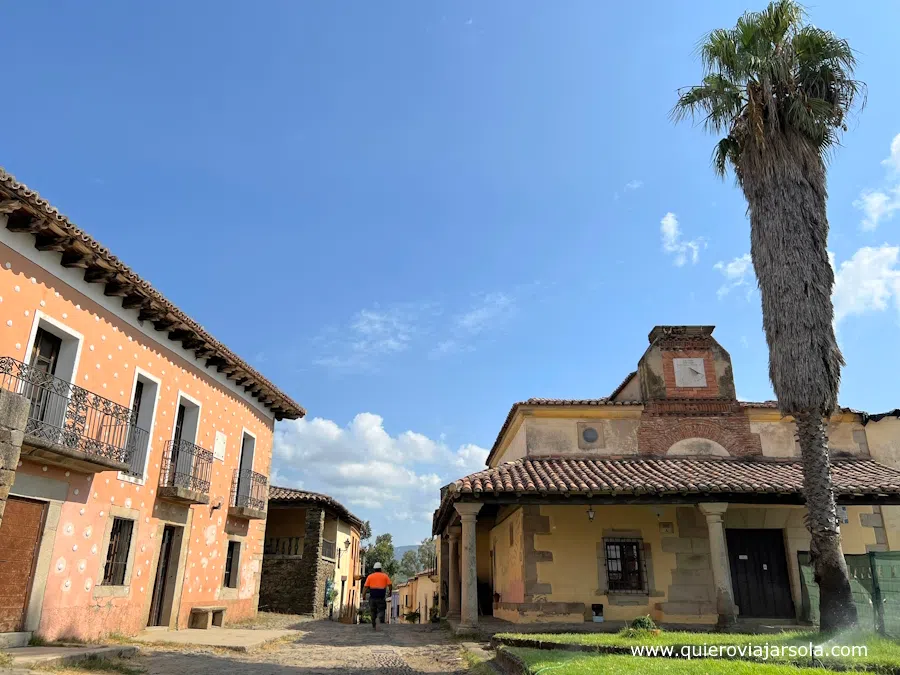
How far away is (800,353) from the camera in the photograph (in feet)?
33.3

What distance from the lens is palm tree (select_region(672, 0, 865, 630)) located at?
32.8 ft

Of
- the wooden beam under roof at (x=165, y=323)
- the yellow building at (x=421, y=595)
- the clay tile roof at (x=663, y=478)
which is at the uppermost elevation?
the wooden beam under roof at (x=165, y=323)

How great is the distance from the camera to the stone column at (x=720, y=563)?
13039mm

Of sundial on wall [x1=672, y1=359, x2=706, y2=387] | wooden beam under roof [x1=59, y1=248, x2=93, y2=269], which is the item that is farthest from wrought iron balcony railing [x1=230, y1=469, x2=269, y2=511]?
sundial on wall [x1=672, y1=359, x2=706, y2=387]

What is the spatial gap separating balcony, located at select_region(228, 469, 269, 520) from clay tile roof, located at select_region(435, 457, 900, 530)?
5217 millimetres

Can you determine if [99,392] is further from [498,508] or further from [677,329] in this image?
[677,329]

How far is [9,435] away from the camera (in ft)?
20.9

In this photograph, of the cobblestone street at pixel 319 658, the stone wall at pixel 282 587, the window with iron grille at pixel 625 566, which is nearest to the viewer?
the cobblestone street at pixel 319 658

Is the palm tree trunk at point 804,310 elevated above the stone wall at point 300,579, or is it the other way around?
the palm tree trunk at point 804,310

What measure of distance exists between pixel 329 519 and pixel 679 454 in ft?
49.1

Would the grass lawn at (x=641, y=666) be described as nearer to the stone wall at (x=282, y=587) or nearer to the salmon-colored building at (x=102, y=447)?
the salmon-colored building at (x=102, y=447)

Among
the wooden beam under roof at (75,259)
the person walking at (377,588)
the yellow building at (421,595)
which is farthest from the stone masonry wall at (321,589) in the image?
the wooden beam under roof at (75,259)

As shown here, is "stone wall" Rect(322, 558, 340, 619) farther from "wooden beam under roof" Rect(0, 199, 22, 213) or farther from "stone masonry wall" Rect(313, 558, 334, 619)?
"wooden beam under roof" Rect(0, 199, 22, 213)

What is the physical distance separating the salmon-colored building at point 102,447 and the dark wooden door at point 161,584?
27 millimetres
